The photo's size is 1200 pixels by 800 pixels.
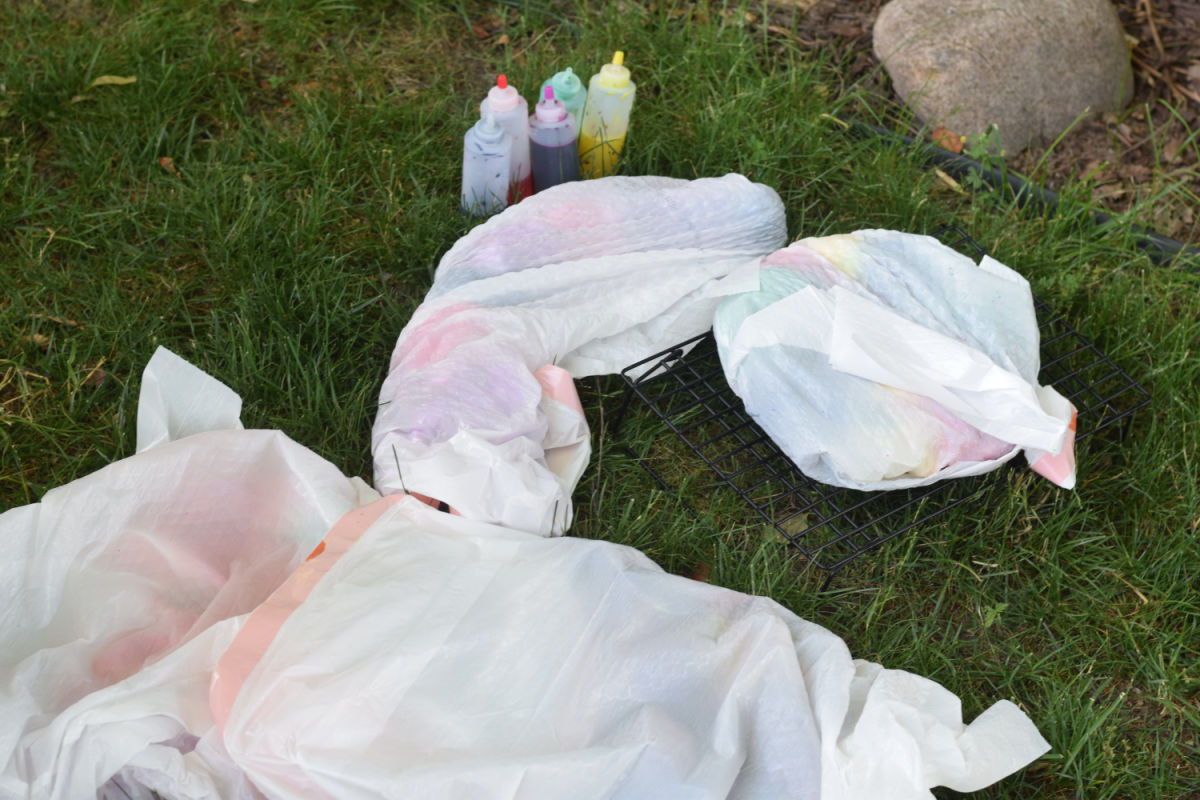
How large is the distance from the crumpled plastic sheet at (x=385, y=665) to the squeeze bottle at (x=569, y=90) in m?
1.23

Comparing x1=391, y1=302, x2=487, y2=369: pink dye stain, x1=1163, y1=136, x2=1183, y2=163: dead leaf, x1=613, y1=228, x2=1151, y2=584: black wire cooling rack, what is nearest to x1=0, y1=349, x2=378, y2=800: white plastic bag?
x1=391, y1=302, x2=487, y2=369: pink dye stain

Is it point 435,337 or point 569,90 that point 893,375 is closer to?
point 435,337

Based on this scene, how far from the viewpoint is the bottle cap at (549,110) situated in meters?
2.79

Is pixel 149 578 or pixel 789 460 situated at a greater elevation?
pixel 149 578

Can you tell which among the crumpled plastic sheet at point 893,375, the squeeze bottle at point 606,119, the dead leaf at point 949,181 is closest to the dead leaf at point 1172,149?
the dead leaf at point 949,181

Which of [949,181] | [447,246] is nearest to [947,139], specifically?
[949,181]

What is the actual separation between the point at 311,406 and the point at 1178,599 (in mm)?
1806

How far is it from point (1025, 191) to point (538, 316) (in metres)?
1.54

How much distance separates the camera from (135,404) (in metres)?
2.41

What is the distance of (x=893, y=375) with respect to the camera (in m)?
2.27

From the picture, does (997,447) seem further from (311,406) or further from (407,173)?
(407,173)

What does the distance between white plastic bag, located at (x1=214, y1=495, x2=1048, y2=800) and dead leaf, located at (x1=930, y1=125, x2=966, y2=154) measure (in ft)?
5.84

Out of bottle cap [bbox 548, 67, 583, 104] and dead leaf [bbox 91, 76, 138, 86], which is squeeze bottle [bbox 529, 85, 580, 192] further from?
dead leaf [bbox 91, 76, 138, 86]

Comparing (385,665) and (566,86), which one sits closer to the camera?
(385,665)
